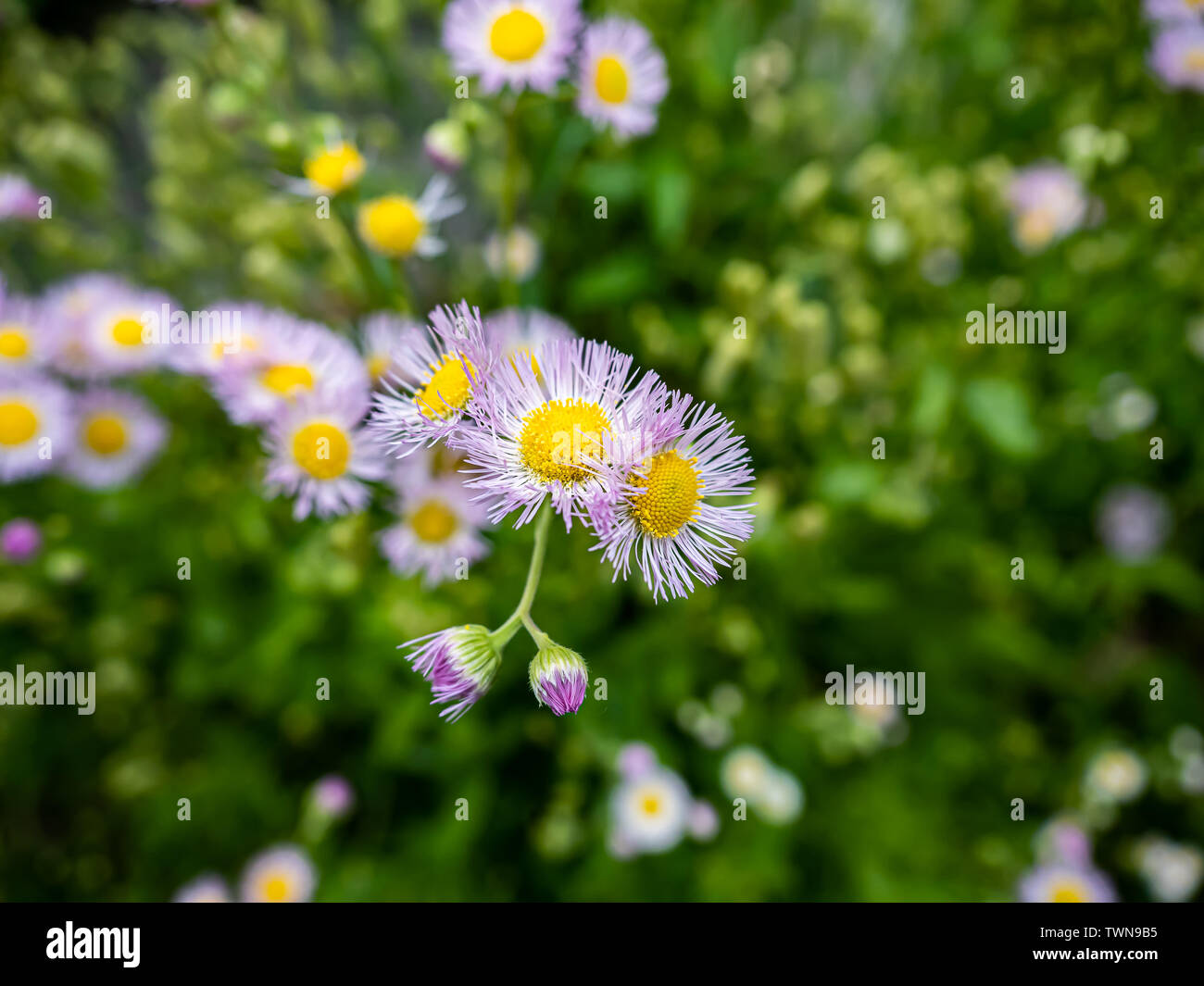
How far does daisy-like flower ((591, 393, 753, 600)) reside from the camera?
0.53 metres

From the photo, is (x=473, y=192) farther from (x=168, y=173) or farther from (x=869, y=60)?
(x=869, y=60)

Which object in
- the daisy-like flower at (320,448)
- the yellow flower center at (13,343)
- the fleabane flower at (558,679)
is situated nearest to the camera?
the fleabane flower at (558,679)

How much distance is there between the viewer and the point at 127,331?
114cm

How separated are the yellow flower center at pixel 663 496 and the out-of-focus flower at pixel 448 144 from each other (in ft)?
1.65

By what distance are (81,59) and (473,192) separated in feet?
2.65

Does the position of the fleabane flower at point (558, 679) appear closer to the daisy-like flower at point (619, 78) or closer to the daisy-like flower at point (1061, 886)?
the daisy-like flower at point (619, 78)

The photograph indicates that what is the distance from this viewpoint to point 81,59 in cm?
155

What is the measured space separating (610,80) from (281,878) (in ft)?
4.02

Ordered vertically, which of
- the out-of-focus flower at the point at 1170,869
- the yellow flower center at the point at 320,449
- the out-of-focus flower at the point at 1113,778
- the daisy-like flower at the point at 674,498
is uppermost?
the yellow flower center at the point at 320,449

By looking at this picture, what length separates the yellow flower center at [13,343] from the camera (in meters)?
1.03

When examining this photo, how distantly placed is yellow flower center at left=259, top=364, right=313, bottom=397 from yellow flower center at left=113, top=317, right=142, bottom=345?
459 millimetres

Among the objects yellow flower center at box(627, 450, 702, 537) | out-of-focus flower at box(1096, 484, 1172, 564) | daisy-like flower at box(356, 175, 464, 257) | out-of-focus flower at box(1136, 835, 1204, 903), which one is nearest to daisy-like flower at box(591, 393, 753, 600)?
yellow flower center at box(627, 450, 702, 537)

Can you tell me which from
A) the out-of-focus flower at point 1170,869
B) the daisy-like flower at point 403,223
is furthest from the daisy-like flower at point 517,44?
the out-of-focus flower at point 1170,869

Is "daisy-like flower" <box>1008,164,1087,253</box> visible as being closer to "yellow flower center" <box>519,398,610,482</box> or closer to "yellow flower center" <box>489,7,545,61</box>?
"yellow flower center" <box>489,7,545,61</box>
